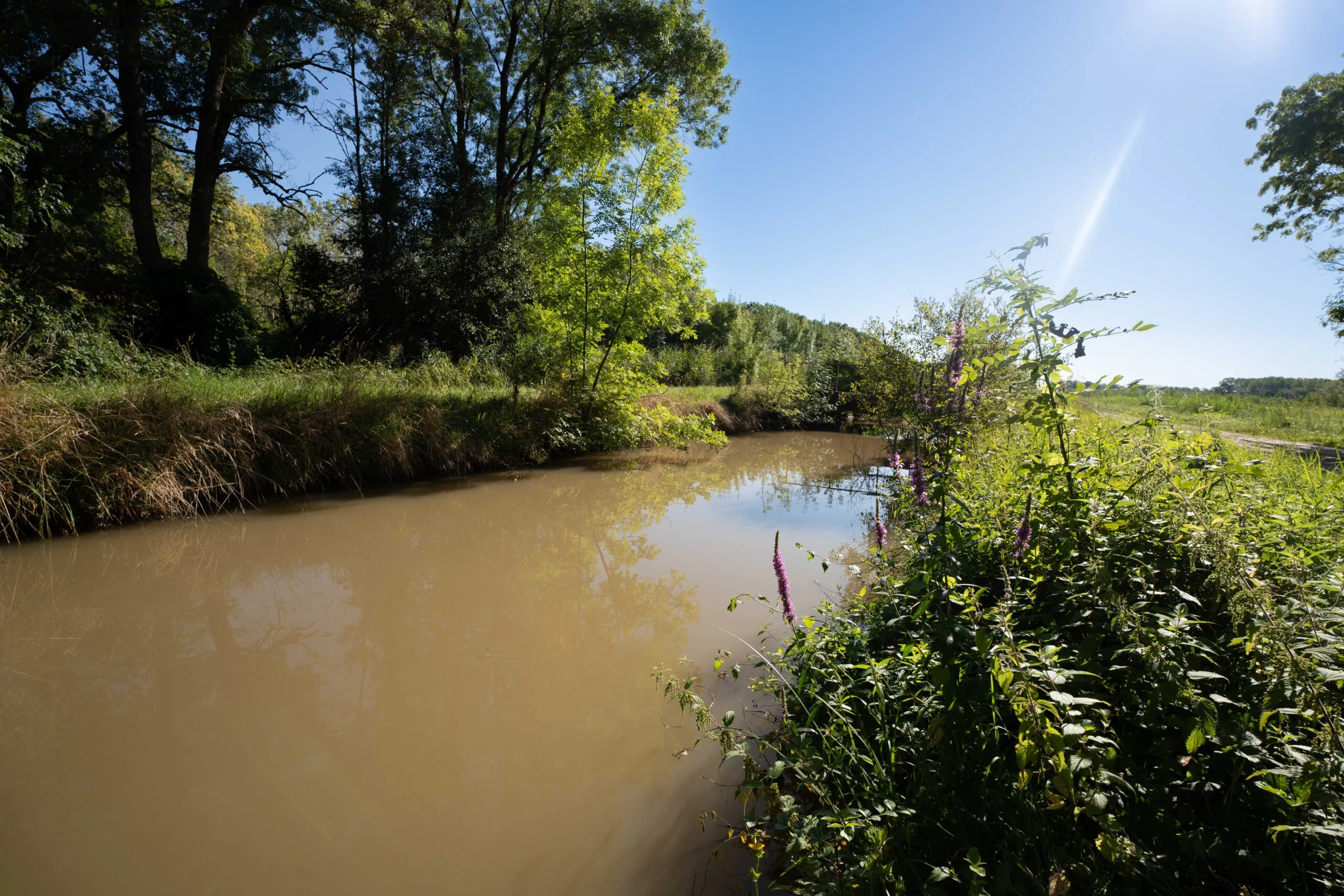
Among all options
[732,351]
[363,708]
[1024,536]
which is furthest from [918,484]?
[732,351]

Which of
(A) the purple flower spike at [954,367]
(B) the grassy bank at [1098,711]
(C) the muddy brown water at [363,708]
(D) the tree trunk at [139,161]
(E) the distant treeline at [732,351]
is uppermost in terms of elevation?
(D) the tree trunk at [139,161]

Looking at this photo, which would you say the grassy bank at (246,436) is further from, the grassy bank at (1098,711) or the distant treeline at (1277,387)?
the distant treeline at (1277,387)

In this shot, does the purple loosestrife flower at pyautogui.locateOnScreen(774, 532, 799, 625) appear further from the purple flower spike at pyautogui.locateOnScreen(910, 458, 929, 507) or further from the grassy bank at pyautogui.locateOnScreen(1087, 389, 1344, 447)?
the grassy bank at pyautogui.locateOnScreen(1087, 389, 1344, 447)

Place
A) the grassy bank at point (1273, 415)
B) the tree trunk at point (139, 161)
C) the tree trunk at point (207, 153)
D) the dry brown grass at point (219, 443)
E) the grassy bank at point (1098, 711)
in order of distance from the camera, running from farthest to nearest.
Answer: the tree trunk at point (207, 153), the tree trunk at point (139, 161), the grassy bank at point (1273, 415), the dry brown grass at point (219, 443), the grassy bank at point (1098, 711)

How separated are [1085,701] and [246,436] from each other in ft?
25.6

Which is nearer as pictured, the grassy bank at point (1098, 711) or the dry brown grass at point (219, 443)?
the grassy bank at point (1098, 711)

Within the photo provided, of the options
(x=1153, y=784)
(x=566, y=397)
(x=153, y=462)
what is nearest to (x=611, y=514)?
(x=566, y=397)

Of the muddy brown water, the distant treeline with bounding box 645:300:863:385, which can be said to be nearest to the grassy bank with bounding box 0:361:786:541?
the muddy brown water

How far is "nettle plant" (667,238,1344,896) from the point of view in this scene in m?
1.03

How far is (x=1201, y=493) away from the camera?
5.83 ft

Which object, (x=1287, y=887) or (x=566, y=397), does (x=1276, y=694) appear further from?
(x=566, y=397)

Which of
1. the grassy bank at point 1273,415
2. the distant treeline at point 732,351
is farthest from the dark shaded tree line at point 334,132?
the grassy bank at point 1273,415

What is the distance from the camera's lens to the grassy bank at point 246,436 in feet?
16.3

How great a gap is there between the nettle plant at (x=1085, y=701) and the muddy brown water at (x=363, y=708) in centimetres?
68
